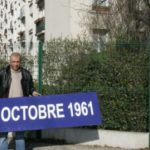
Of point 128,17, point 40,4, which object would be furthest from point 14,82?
point 40,4

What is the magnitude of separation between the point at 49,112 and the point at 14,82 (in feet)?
3.62

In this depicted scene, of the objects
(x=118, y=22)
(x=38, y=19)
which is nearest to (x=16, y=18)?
(x=38, y=19)

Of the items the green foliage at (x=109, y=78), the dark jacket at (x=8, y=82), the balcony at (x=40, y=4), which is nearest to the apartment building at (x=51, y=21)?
the balcony at (x=40, y=4)

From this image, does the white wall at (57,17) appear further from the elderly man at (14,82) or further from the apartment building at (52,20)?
the elderly man at (14,82)

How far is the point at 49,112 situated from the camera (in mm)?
9227

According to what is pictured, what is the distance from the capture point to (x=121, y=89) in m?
10.1

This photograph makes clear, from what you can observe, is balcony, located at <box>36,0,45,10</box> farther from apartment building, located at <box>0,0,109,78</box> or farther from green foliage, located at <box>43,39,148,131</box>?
green foliage, located at <box>43,39,148,131</box>

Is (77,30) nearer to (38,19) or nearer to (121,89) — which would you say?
(38,19)

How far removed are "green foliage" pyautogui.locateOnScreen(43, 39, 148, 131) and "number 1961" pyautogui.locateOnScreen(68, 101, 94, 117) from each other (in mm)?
785

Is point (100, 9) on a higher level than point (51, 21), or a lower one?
higher

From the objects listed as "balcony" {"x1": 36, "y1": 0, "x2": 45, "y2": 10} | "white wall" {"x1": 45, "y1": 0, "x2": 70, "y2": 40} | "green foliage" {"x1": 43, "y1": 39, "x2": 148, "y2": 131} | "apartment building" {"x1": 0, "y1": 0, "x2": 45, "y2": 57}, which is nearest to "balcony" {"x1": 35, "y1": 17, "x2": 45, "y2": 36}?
"apartment building" {"x1": 0, "y1": 0, "x2": 45, "y2": 57}

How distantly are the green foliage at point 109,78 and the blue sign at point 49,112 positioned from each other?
2.29 feet

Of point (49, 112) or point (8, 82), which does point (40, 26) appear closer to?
point (49, 112)

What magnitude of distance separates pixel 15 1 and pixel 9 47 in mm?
39807
